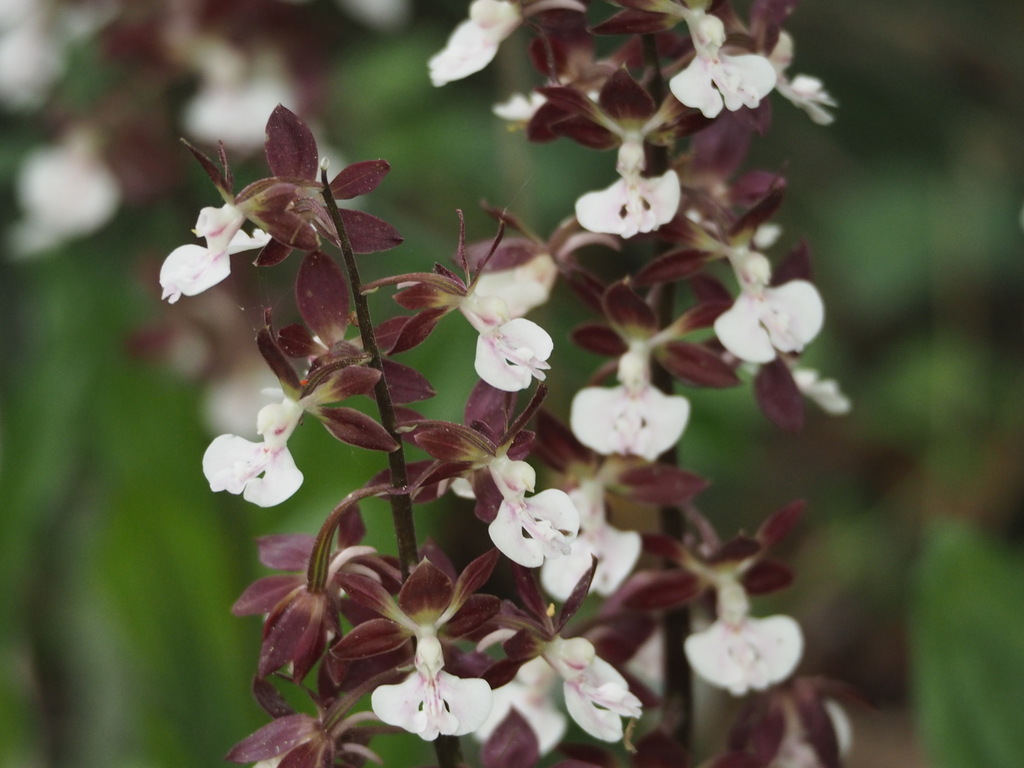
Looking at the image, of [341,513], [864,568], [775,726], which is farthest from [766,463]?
[341,513]

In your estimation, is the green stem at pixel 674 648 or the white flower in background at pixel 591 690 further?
the green stem at pixel 674 648

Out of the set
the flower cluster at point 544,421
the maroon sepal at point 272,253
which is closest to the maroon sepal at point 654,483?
the flower cluster at point 544,421

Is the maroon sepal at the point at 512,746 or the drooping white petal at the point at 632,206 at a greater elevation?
the drooping white petal at the point at 632,206

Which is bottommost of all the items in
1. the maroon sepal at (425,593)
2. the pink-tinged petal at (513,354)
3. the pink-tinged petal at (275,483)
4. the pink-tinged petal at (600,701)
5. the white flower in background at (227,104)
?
the white flower in background at (227,104)

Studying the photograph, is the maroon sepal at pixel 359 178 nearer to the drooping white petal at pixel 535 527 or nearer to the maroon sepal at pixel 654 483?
the drooping white petal at pixel 535 527

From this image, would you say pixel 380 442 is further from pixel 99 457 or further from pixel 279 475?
pixel 99 457

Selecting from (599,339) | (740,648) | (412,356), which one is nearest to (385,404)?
(599,339)

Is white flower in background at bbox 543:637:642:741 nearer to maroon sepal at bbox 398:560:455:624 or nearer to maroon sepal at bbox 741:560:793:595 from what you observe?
maroon sepal at bbox 398:560:455:624
